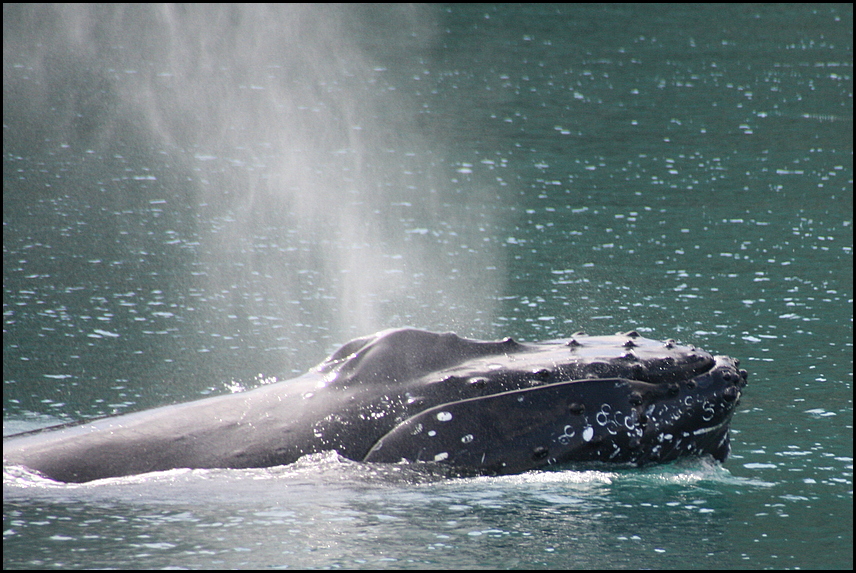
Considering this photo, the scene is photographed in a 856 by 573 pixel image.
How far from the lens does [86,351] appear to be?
276 inches

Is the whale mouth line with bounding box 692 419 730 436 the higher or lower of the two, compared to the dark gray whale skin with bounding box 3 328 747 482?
lower

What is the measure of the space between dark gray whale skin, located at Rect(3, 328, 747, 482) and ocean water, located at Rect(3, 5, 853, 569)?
10 cm

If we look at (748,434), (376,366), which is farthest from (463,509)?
(748,434)

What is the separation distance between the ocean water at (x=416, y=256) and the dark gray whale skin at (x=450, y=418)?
96 mm

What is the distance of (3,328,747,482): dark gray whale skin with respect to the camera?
4.33m

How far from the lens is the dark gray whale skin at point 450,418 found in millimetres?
4332

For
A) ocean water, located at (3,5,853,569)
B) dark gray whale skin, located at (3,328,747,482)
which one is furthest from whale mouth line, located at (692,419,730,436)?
ocean water, located at (3,5,853,569)

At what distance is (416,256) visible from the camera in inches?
382

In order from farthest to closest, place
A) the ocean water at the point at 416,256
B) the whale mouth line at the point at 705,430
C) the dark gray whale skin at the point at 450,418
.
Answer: the whale mouth line at the point at 705,430, the dark gray whale skin at the point at 450,418, the ocean water at the point at 416,256

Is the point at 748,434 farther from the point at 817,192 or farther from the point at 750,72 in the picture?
the point at 750,72

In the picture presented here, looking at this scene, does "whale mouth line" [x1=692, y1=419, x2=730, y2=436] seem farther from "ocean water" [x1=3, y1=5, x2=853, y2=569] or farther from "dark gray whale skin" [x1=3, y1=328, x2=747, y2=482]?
"ocean water" [x1=3, y1=5, x2=853, y2=569]

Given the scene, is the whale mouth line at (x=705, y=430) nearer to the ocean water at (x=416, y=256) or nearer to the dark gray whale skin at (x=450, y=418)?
the dark gray whale skin at (x=450, y=418)

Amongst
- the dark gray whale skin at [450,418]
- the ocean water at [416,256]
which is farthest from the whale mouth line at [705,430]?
the ocean water at [416,256]

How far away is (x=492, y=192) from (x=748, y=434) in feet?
20.7
